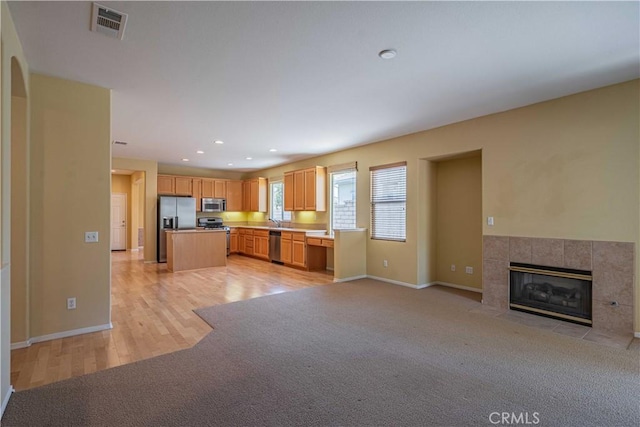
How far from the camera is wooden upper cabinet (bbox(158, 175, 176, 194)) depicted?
8.64 metres

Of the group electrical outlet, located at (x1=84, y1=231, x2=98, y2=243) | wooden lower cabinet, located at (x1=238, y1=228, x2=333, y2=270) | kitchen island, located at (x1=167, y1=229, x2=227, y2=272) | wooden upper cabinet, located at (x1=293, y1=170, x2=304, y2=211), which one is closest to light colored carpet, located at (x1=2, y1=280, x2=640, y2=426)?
electrical outlet, located at (x1=84, y1=231, x2=98, y2=243)

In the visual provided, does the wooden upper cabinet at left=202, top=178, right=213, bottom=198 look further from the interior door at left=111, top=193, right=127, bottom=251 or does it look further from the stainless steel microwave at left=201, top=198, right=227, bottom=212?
the interior door at left=111, top=193, right=127, bottom=251

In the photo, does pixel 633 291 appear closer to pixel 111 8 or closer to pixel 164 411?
pixel 164 411

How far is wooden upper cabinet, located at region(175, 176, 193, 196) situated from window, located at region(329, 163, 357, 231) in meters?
4.55

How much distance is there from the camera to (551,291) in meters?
3.90

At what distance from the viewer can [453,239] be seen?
216 inches

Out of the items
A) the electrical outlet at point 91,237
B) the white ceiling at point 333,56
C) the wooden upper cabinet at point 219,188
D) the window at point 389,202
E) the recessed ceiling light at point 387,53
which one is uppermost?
the white ceiling at point 333,56

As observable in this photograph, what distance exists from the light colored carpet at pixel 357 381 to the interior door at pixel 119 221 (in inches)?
354

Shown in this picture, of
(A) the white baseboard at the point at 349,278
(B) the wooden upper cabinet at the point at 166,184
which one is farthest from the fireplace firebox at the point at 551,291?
(B) the wooden upper cabinet at the point at 166,184

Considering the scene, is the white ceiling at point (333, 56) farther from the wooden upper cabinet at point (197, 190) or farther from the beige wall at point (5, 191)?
the wooden upper cabinet at point (197, 190)

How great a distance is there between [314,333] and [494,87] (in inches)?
134

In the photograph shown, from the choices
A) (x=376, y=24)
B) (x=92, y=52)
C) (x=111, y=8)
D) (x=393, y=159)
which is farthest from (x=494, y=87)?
(x=92, y=52)

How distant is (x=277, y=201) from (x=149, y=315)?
5.91 meters

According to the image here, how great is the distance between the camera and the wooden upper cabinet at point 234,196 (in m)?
10.1
